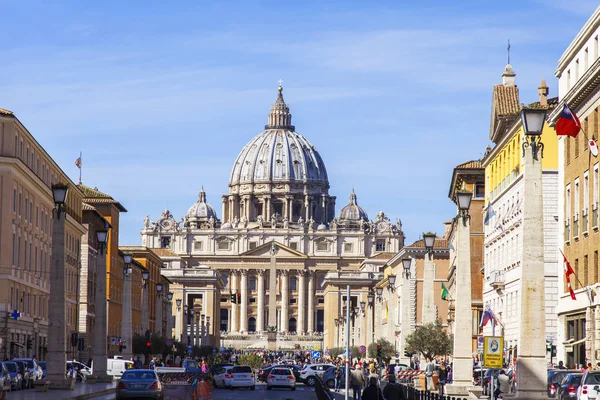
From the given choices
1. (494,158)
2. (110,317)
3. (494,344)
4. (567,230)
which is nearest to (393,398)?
A: (494,344)

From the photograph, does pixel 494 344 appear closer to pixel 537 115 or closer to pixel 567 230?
pixel 537 115

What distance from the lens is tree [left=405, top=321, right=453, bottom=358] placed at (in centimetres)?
5800

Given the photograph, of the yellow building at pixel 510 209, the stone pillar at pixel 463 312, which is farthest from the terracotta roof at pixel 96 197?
the stone pillar at pixel 463 312

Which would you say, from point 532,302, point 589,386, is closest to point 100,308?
point 589,386

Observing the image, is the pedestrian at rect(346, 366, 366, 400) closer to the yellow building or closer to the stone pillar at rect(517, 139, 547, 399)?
the yellow building

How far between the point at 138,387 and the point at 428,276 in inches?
489

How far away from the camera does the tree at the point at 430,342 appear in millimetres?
58000

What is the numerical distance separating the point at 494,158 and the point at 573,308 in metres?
26.3

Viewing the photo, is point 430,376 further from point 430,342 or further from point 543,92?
point 543,92

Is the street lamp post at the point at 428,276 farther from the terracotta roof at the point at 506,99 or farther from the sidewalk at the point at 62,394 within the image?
the terracotta roof at the point at 506,99

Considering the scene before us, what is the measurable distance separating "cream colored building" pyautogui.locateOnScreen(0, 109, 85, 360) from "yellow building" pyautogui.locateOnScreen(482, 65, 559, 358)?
20925mm

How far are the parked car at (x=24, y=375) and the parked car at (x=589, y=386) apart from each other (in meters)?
23.1

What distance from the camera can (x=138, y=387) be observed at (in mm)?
39625

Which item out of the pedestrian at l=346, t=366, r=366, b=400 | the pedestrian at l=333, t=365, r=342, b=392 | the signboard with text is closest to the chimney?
the pedestrian at l=333, t=365, r=342, b=392
